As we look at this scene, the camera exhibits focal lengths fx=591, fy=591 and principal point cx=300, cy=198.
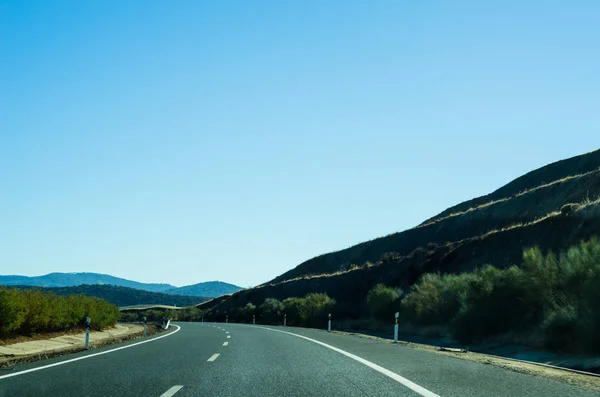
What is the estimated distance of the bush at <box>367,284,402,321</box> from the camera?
39281 millimetres

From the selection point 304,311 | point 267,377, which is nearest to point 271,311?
point 304,311

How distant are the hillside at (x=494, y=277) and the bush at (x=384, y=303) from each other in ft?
0.33

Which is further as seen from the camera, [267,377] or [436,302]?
[436,302]

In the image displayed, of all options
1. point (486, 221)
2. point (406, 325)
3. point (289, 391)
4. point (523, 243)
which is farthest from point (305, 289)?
point (289, 391)

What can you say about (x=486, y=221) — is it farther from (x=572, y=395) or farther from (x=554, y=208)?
(x=572, y=395)

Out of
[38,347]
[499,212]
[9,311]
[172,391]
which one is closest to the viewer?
[172,391]

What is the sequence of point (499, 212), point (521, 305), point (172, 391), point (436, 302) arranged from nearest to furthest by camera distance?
point (172, 391)
point (521, 305)
point (436, 302)
point (499, 212)

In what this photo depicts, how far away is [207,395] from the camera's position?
8406 mm

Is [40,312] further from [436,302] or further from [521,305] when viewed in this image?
[436,302]

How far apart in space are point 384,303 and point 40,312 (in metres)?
24.1

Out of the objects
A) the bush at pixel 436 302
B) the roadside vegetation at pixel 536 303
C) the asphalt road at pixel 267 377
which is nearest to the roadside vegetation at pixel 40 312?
the asphalt road at pixel 267 377

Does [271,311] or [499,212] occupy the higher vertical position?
[499,212]

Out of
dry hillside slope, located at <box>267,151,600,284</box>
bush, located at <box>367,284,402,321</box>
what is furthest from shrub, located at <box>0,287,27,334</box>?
dry hillside slope, located at <box>267,151,600,284</box>

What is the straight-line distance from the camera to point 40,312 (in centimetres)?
2281
